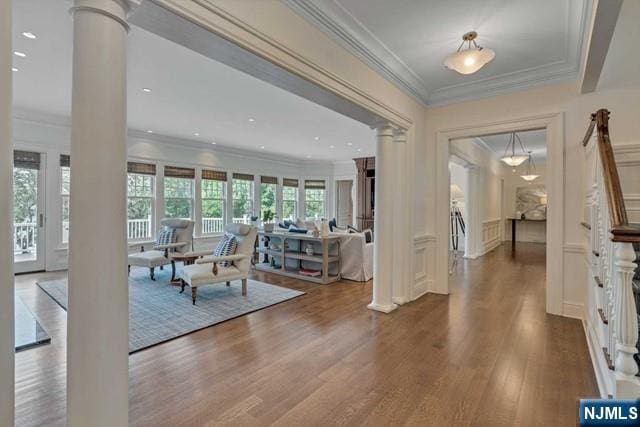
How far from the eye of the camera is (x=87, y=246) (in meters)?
1.28

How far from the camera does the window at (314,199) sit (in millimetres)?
11203

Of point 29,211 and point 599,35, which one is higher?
point 599,35

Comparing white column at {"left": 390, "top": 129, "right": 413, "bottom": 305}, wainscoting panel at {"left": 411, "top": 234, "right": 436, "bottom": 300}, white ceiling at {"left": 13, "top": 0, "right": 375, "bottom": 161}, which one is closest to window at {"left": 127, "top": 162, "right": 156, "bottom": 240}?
white ceiling at {"left": 13, "top": 0, "right": 375, "bottom": 161}

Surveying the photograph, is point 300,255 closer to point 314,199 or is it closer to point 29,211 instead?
point 29,211

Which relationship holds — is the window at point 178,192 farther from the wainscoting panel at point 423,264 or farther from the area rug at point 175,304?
the wainscoting panel at point 423,264

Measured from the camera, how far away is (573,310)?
3486 mm

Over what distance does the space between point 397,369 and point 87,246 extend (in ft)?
7.22

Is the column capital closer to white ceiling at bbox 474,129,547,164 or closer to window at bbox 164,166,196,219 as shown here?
white ceiling at bbox 474,129,547,164

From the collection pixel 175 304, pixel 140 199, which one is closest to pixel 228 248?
pixel 175 304

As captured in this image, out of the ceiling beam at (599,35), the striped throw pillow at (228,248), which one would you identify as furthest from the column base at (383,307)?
the ceiling beam at (599,35)

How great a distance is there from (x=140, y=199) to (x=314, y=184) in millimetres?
5785

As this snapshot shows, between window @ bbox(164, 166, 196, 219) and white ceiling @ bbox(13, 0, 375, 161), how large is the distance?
90cm

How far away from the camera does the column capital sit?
1.27m

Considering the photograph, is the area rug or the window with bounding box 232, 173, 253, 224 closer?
the area rug
